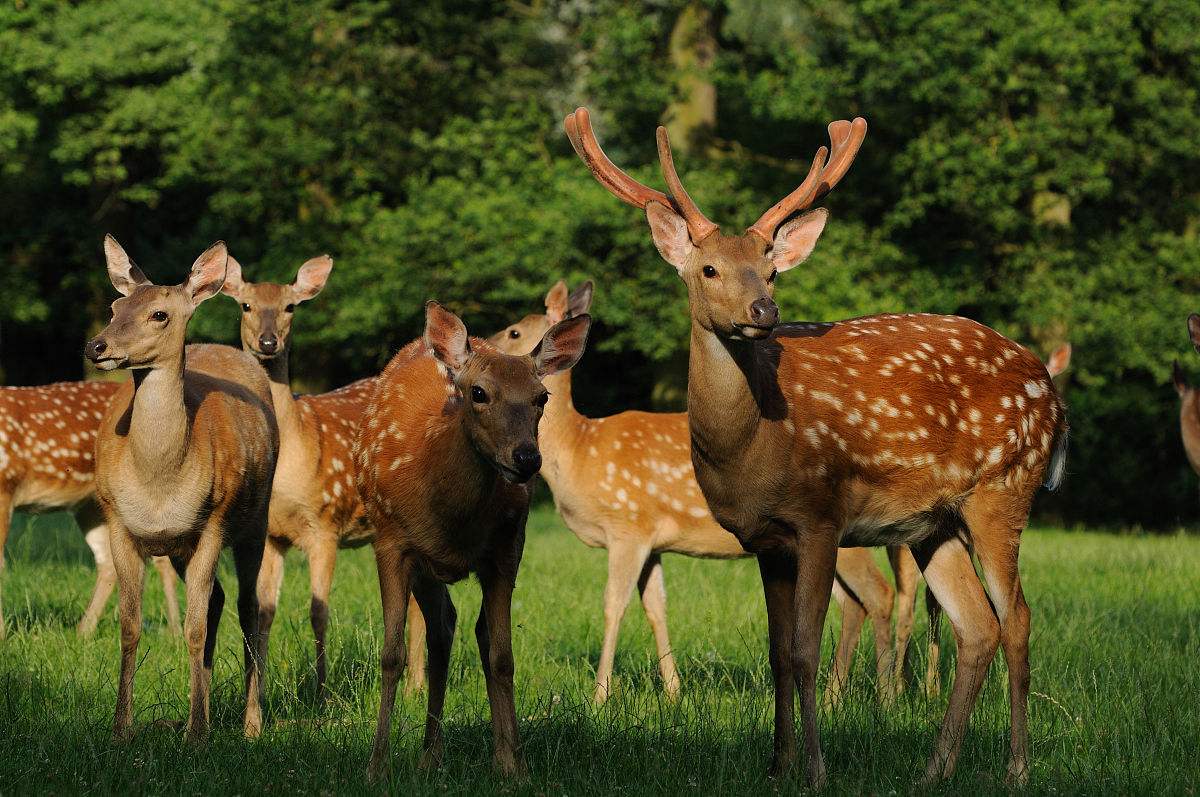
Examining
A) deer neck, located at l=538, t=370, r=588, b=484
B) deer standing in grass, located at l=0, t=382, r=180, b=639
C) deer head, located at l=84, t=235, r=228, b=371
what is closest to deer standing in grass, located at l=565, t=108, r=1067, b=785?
deer head, located at l=84, t=235, r=228, b=371

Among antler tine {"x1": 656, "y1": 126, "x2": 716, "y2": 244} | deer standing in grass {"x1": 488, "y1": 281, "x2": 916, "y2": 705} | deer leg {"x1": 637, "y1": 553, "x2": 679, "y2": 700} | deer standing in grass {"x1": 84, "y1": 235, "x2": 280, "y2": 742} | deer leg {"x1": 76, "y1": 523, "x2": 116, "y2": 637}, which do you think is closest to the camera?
antler tine {"x1": 656, "y1": 126, "x2": 716, "y2": 244}

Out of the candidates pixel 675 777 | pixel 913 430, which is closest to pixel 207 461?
pixel 675 777

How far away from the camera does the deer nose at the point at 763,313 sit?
463 cm

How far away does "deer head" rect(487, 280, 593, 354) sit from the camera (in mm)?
8570

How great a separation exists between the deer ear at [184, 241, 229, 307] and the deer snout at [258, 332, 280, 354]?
1647mm

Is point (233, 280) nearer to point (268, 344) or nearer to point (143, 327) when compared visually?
point (268, 344)

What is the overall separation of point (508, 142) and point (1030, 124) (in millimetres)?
7418

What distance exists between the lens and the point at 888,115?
1864 centimetres

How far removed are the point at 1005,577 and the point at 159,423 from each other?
131 inches

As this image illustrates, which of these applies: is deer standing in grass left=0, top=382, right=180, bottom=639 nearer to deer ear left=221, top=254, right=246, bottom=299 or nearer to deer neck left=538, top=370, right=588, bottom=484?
deer ear left=221, top=254, right=246, bottom=299

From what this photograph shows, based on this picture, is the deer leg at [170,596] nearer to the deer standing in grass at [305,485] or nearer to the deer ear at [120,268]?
the deer standing in grass at [305,485]

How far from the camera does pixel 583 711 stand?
18.3 ft

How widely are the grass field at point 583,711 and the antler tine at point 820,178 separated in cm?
187

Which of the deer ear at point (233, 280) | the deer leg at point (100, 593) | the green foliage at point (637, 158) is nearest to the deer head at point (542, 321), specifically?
the deer ear at point (233, 280)
